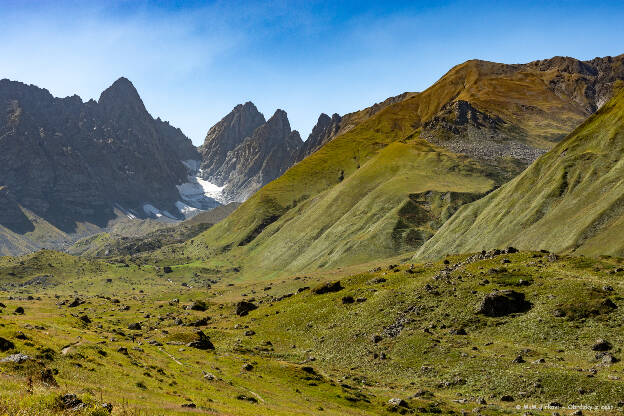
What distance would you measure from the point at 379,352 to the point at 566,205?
4053 inches

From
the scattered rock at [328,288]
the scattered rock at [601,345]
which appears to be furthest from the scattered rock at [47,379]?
the scattered rock at [328,288]

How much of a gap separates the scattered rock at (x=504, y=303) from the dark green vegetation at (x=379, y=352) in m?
0.30

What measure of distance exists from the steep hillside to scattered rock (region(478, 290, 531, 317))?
51443 millimetres

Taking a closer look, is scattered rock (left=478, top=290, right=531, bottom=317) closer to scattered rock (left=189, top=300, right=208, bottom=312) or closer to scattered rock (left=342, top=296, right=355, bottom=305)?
scattered rock (left=342, top=296, right=355, bottom=305)

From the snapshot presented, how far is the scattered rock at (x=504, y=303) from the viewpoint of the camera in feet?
253

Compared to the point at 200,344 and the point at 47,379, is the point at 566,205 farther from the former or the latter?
the point at 47,379

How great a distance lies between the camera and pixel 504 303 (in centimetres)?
7775

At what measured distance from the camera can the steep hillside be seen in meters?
128

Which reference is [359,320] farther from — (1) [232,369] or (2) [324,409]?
(2) [324,409]

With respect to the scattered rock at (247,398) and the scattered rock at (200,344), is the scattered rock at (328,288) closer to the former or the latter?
the scattered rock at (200,344)

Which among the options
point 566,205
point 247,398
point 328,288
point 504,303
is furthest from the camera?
point 566,205

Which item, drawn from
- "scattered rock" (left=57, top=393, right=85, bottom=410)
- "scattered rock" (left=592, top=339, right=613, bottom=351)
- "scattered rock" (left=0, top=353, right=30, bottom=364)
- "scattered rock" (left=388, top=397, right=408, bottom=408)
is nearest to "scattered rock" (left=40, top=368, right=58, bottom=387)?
"scattered rock" (left=0, top=353, right=30, bottom=364)

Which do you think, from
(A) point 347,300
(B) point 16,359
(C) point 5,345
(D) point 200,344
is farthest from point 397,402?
(A) point 347,300

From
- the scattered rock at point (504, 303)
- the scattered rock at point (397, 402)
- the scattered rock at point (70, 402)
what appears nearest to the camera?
the scattered rock at point (70, 402)
